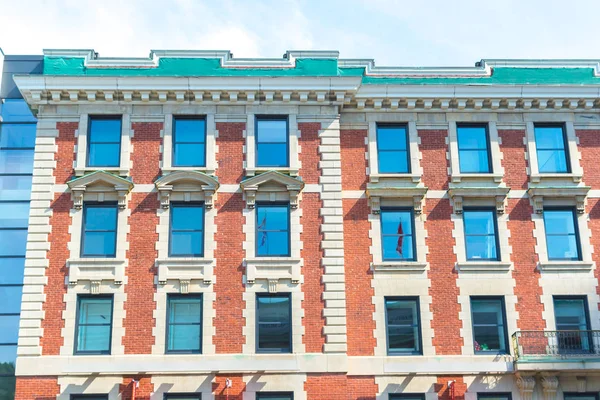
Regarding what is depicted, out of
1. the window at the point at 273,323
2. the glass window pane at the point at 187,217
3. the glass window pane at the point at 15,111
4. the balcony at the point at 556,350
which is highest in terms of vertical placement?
the glass window pane at the point at 15,111

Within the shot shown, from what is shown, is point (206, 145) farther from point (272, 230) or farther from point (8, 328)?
point (8, 328)

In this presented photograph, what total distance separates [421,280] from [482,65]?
7815 millimetres

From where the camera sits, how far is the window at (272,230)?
862 inches

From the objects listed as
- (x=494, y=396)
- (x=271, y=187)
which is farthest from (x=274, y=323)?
(x=494, y=396)

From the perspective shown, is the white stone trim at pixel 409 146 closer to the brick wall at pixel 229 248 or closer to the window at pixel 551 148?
the window at pixel 551 148

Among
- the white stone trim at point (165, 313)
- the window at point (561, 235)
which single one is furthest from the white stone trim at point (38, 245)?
the window at point (561, 235)

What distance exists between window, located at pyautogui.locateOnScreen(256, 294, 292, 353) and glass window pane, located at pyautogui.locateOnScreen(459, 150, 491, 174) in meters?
7.15

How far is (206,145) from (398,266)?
6.95 meters

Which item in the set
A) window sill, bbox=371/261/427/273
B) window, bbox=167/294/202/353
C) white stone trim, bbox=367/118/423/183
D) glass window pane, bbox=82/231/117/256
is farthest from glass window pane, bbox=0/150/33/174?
window sill, bbox=371/261/427/273

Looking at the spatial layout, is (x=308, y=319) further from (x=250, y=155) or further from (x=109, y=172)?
(x=109, y=172)

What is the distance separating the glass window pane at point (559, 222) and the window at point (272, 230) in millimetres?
8171

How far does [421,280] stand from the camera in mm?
22109

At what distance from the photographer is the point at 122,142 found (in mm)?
22594

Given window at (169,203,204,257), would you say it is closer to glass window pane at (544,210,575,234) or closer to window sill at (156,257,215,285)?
window sill at (156,257,215,285)
